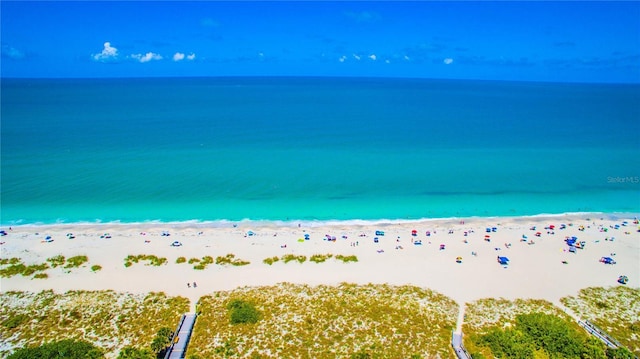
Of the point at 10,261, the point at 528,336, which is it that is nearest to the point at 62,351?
the point at 10,261

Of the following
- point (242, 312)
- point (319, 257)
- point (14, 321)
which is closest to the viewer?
point (14, 321)

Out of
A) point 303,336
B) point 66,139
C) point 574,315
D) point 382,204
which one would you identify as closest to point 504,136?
point 382,204

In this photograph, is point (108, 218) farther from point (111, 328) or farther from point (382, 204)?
point (382, 204)

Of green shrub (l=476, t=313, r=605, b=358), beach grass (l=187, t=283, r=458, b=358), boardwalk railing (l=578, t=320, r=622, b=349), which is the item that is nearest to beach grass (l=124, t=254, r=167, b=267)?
beach grass (l=187, t=283, r=458, b=358)

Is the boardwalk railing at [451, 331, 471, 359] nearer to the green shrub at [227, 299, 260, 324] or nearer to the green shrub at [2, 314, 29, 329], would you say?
the green shrub at [227, 299, 260, 324]

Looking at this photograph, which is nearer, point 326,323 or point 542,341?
point 542,341

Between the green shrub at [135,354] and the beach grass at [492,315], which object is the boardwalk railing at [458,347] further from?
the green shrub at [135,354]

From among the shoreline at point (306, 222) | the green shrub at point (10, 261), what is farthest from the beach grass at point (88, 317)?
the shoreline at point (306, 222)

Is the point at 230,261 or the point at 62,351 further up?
the point at 230,261

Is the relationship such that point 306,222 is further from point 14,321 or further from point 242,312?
point 14,321
